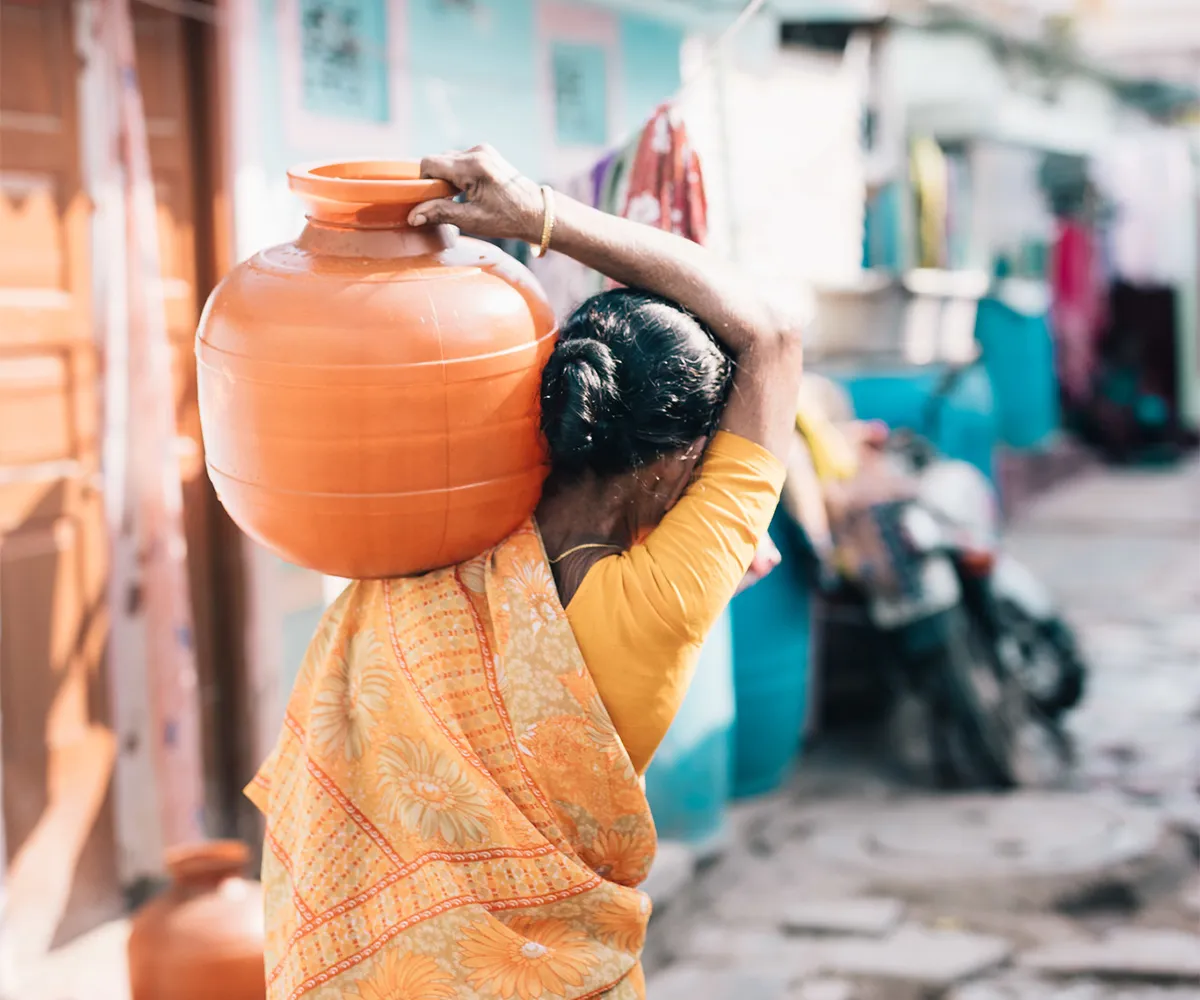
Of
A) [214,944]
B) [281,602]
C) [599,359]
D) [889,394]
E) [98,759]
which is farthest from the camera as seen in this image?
[889,394]

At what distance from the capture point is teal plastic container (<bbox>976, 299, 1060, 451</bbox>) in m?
9.60

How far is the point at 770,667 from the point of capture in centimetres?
475

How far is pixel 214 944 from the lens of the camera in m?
2.62

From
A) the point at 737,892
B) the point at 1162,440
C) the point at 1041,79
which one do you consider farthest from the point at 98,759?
the point at 1162,440

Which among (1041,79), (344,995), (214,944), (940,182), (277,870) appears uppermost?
(1041,79)

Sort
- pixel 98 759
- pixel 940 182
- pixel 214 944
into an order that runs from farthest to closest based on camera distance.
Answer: pixel 940 182 < pixel 98 759 < pixel 214 944

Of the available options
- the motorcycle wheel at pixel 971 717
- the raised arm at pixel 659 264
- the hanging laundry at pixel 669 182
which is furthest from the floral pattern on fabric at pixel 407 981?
the motorcycle wheel at pixel 971 717

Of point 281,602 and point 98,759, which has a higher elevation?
point 281,602

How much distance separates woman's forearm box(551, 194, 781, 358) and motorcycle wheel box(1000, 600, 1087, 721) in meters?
3.82

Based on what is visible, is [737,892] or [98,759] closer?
[98,759]

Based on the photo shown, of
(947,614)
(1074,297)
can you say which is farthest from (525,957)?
(1074,297)

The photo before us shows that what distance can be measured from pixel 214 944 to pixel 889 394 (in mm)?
4308

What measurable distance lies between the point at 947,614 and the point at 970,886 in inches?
41.3

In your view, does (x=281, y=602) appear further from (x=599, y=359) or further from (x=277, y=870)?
(x=599, y=359)
